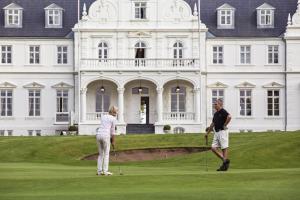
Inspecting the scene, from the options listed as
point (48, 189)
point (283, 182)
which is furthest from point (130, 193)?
point (283, 182)

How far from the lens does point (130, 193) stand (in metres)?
20.4

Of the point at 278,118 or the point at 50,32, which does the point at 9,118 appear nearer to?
the point at 50,32

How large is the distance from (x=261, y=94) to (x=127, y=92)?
34.3 ft

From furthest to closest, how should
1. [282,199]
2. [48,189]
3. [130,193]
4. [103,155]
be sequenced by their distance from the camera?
[103,155] → [48,189] → [130,193] → [282,199]

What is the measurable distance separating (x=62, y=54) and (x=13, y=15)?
534 centimetres

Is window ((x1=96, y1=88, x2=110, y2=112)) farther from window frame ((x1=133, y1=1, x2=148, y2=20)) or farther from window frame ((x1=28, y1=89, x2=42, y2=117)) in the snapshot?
window frame ((x1=133, y1=1, x2=148, y2=20))

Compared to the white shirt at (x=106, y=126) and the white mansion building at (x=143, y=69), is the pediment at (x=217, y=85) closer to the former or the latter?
the white mansion building at (x=143, y=69)

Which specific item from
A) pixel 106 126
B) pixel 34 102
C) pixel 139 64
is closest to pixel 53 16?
pixel 34 102

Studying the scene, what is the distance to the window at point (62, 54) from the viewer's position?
2943 inches

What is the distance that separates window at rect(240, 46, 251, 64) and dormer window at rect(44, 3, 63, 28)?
47.9 ft

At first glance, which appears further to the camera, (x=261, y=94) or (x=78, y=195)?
(x=261, y=94)

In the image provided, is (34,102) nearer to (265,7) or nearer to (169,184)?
(265,7)

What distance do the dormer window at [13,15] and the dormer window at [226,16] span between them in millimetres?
15898

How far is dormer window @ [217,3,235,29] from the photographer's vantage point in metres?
76.4
